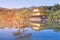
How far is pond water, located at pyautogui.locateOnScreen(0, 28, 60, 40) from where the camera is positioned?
2.03 meters

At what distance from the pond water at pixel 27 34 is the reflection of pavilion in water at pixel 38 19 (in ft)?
0.19

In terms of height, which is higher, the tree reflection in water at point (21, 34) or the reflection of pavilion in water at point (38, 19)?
the reflection of pavilion in water at point (38, 19)

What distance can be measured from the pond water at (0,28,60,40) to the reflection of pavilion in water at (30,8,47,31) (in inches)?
2.3

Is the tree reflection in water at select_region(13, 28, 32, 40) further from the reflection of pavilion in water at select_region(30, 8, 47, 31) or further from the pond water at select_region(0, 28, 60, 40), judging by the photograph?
the reflection of pavilion in water at select_region(30, 8, 47, 31)

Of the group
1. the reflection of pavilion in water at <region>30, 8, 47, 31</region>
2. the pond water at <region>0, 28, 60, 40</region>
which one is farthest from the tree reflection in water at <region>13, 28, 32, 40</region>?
the reflection of pavilion in water at <region>30, 8, 47, 31</region>

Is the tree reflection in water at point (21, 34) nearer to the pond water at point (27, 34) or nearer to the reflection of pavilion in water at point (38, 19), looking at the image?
Answer: the pond water at point (27, 34)

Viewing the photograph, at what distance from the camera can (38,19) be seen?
2043 mm

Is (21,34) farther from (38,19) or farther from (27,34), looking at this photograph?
(38,19)

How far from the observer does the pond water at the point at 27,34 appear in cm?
203

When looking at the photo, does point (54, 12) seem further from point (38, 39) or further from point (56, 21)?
point (38, 39)

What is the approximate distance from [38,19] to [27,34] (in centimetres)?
24

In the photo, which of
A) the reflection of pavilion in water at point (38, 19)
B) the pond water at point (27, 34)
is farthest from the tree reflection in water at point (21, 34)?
the reflection of pavilion in water at point (38, 19)

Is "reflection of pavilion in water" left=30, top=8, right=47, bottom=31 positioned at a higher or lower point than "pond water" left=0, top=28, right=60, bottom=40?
higher

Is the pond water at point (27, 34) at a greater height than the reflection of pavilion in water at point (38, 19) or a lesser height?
lesser
